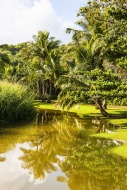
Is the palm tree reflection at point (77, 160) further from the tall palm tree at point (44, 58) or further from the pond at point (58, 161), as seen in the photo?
the tall palm tree at point (44, 58)

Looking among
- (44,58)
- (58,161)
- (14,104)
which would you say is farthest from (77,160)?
(44,58)

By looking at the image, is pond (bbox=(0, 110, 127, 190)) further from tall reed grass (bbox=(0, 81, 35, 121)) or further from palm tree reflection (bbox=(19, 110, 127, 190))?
tall reed grass (bbox=(0, 81, 35, 121))

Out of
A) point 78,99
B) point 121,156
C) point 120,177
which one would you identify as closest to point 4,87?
point 78,99

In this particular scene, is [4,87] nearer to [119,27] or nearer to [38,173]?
[119,27]

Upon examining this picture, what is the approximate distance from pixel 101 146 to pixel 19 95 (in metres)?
7.96

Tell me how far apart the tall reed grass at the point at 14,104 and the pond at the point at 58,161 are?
90.0 inches

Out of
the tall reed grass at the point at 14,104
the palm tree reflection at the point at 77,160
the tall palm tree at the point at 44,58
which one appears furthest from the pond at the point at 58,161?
the tall palm tree at the point at 44,58

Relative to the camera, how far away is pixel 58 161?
890 centimetres

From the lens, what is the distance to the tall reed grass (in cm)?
1606

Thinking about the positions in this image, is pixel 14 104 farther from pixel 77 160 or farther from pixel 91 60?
pixel 77 160

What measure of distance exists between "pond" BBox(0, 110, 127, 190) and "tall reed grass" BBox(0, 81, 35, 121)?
2286mm

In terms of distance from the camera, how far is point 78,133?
1344 cm

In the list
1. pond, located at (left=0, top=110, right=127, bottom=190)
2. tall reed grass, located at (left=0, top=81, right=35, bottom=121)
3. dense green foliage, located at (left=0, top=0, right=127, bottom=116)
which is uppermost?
dense green foliage, located at (left=0, top=0, right=127, bottom=116)

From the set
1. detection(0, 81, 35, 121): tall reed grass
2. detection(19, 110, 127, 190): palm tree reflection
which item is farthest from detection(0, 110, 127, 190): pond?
detection(0, 81, 35, 121): tall reed grass
